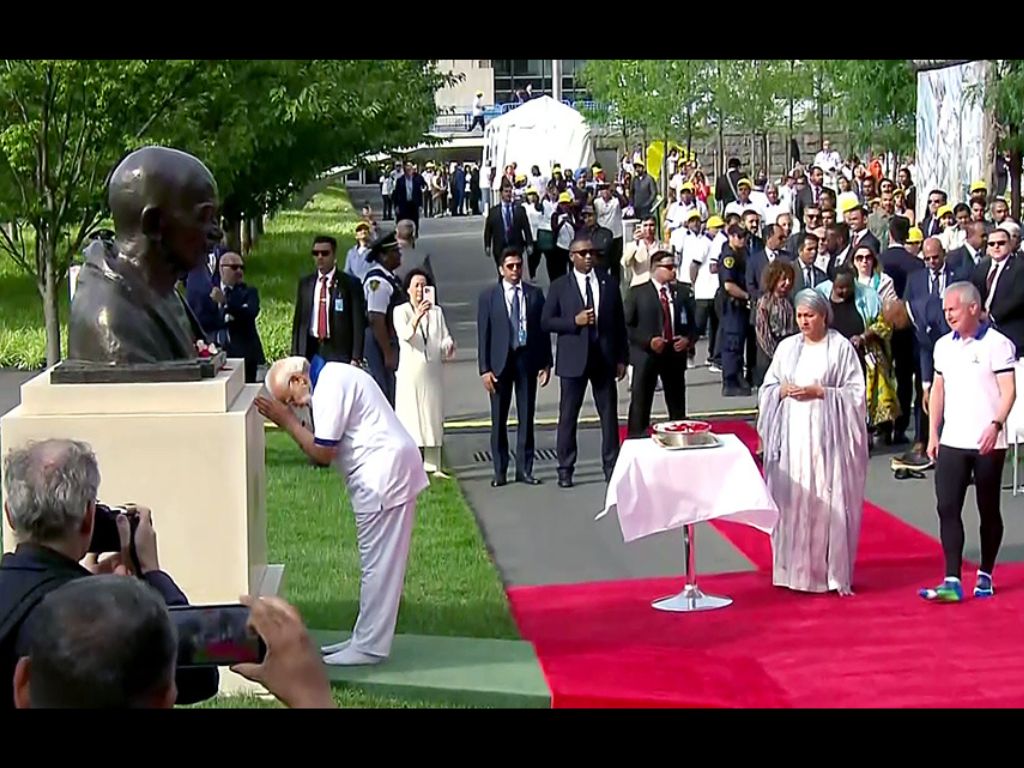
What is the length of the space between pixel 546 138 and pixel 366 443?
1571 inches

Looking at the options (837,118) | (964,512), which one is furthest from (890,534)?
(837,118)

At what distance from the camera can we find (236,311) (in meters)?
15.7

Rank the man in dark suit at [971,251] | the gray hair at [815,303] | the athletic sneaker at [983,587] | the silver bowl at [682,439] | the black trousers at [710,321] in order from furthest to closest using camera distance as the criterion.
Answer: the black trousers at [710,321]
the man in dark suit at [971,251]
the gray hair at [815,303]
the silver bowl at [682,439]
the athletic sneaker at [983,587]

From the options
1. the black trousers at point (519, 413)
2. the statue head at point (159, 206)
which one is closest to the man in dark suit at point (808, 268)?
the black trousers at point (519, 413)

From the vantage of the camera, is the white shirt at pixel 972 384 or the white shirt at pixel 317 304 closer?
the white shirt at pixel 972 384

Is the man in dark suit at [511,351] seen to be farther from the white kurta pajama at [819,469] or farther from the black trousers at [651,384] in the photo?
the white kurta pajama at [819,469]

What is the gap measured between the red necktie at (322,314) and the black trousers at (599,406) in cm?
223

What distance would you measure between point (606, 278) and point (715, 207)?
27.0 m

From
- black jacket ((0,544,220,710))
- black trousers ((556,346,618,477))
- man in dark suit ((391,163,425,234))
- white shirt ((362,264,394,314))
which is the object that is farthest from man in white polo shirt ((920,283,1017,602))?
man in dark suit ((391,163,425,234))

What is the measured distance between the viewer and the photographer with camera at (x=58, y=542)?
4070mm

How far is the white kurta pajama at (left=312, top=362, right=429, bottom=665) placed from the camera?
891 centimetres

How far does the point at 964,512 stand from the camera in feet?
43.5

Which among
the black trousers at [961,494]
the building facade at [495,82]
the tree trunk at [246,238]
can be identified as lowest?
the black trousers at [961,494]
